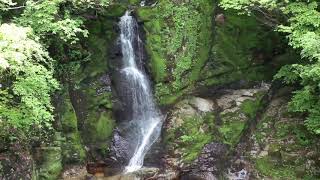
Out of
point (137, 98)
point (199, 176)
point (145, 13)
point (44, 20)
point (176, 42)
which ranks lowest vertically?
point (199, 176)

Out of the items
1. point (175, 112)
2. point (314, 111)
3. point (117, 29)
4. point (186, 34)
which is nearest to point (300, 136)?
point (314, 111)

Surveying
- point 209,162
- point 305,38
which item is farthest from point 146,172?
point 305,38

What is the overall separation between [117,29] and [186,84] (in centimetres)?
372

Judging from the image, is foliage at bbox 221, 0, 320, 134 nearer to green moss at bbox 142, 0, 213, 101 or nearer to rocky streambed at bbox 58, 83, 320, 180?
rocky streambed at bbox 58, 83, 320, 180

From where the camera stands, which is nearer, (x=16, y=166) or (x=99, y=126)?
(x=16, y=166)

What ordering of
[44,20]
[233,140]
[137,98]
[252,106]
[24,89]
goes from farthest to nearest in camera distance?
[137,98] → [252,106] → [233,140] → [44,20] → [24,89]

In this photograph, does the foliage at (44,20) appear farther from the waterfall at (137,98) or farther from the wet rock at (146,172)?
the wet rock at (146,172)

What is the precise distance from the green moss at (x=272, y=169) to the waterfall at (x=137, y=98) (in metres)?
4.12

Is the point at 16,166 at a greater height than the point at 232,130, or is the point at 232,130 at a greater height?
the point at 232,130

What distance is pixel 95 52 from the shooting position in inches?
649

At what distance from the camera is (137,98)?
1622cm

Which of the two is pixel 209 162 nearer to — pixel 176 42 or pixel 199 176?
pixel 199 176

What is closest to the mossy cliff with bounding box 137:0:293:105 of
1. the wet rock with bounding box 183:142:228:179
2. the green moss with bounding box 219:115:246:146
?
the green moss with bounding box 219:115:246:146

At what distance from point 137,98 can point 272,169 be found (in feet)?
19.7
